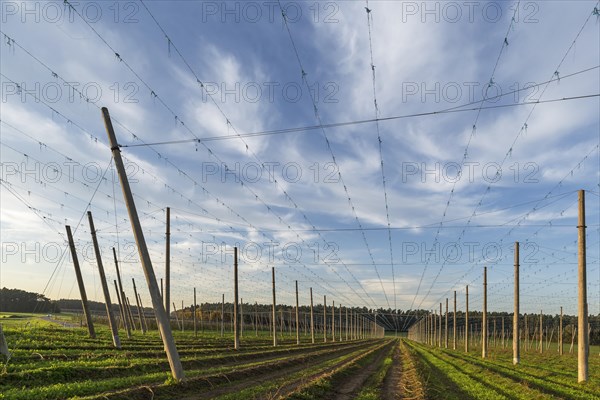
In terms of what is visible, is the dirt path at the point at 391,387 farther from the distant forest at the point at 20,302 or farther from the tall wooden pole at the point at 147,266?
the distant forest at the point at 20,302

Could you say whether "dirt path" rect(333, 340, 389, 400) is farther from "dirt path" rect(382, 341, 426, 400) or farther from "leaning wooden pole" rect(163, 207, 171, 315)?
"leaning wooden pole" rect(163, 207, 171, 315)

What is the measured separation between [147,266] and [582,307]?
2432 centimetres

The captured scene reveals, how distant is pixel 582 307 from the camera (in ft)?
89.6

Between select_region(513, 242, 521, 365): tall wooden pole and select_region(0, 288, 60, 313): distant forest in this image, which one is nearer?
select_region(513, 242, 521, 365): tall wooden pole

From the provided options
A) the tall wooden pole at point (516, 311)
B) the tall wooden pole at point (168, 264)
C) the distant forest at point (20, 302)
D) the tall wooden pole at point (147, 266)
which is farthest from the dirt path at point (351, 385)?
the distant forest at point (20, 302)

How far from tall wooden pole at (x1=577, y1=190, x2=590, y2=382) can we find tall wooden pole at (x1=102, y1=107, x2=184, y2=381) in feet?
71.8

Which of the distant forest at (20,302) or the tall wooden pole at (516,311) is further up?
the tall wooden pole at (516,311)

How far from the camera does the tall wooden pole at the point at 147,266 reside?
706 inches

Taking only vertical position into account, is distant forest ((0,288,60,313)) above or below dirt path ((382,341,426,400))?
below

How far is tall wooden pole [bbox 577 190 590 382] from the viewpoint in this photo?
26062 mm

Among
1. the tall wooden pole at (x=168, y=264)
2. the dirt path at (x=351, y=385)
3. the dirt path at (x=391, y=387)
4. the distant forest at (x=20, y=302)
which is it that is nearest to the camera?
the dirt path at (x=351, y=385)

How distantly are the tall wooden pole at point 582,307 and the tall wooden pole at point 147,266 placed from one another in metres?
21.9

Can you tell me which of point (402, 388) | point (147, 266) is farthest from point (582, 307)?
point (147, 266)

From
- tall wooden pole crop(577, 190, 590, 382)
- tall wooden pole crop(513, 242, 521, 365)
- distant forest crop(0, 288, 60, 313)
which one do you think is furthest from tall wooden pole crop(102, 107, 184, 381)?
distant forest crop(0, 288, 60, 313)
